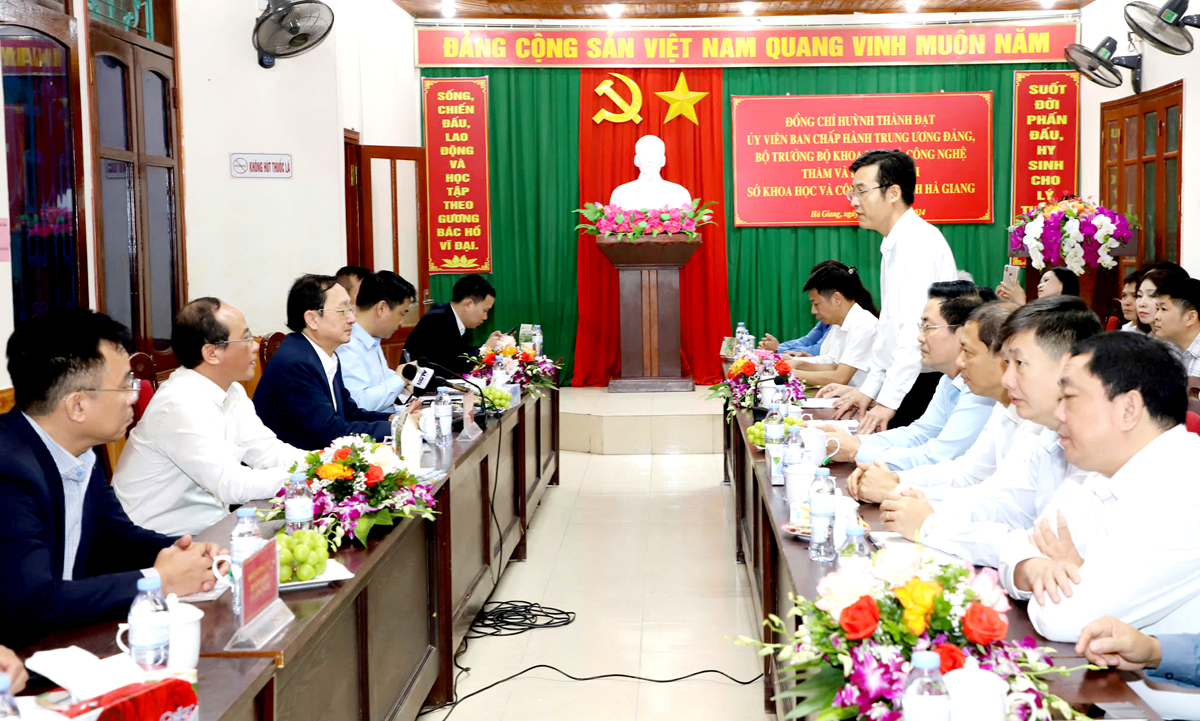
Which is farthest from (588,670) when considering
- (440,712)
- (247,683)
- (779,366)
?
(247,683)

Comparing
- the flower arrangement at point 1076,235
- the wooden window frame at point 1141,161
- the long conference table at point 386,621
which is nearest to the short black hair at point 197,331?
the long conference table at point 386,621

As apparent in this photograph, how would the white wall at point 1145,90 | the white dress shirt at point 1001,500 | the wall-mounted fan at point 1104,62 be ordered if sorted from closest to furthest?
the white dress shirt at point 1001,500, the white wall at point 1145,90, the wall-mounted fan at point 1104,62

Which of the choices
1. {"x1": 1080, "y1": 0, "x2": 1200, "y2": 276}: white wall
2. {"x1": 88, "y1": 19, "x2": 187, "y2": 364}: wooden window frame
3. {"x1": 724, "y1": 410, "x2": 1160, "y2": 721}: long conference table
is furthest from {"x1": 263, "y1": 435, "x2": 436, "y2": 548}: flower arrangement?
{"x1": 1080, "y1": 0, "x2": 1200, "y2": 276}: white wall

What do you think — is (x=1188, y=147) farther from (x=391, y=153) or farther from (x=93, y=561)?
(x=93, y=561)

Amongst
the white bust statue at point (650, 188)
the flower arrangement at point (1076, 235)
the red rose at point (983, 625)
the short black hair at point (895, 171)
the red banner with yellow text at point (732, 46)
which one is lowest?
the red rose at point (983, 625)

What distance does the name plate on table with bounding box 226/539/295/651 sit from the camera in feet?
5.50

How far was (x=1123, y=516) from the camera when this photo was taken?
170 cm

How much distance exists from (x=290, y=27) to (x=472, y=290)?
1579 millimetres

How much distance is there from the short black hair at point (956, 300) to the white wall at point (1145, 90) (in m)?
3.50

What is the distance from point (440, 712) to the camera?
3.05m

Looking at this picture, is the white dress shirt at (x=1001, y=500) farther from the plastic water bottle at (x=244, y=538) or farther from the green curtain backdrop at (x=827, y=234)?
the green curtain backdrop at (x=827, y=234)

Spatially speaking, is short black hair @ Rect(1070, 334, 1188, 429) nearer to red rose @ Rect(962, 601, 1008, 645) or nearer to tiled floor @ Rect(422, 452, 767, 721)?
red rose @ Rect(962, 601, 1008, 645)

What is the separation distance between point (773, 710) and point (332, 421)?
165cm

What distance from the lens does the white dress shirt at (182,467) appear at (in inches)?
104
